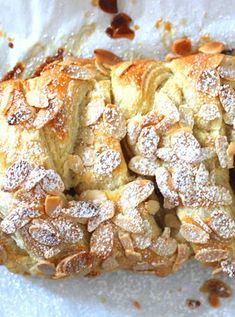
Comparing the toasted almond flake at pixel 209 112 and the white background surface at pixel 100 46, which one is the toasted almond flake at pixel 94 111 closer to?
the toasted almond flake at pixel 209 112

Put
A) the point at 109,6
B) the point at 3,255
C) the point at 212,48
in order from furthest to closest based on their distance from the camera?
the point at 109,6 → the point at 212,48 → the point at 3,255

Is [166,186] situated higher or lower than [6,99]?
lower

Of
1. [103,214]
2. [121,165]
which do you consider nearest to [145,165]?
[121,165]

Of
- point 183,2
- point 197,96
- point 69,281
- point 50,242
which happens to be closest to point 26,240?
point 50,242

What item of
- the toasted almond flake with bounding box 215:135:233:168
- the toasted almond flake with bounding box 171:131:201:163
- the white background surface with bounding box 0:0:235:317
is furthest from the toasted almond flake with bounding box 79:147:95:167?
the white background surface with bounding box 0:0:235:317

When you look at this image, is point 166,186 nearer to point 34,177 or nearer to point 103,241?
point 103,241

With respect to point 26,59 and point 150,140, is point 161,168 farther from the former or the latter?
point 26,59

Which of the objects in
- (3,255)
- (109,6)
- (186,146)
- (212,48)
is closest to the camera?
(186,146)
